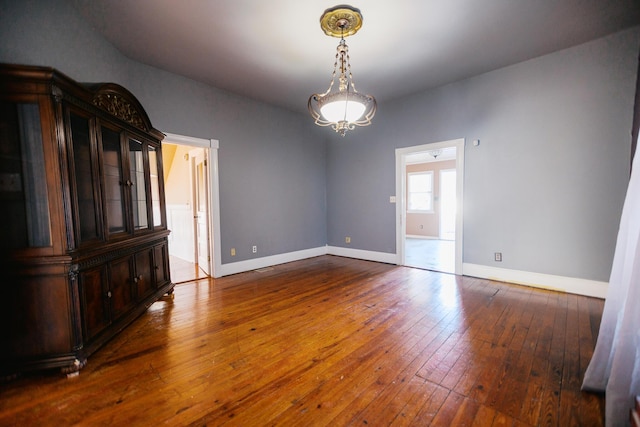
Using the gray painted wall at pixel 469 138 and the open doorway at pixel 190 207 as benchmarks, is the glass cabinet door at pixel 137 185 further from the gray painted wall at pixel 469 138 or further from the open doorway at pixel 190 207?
the open doorway at pixel 190 207

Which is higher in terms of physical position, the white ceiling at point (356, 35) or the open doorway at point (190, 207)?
the white ceiling at point (356, 35)

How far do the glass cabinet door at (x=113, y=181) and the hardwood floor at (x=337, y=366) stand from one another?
104cm

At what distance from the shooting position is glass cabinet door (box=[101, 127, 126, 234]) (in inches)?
89.4

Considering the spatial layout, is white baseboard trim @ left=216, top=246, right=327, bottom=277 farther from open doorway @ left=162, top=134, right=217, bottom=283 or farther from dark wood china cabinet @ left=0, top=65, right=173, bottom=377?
dark wood china cabinet @ left=0, top=65, right=173, bottom=377

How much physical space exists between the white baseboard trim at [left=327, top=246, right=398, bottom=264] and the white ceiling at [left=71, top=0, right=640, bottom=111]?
3.08m

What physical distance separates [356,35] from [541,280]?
3.91 meters

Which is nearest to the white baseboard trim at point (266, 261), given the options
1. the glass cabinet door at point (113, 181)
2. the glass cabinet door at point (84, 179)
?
the glass cabinet door at point (113, 181)

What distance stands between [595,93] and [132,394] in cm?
534

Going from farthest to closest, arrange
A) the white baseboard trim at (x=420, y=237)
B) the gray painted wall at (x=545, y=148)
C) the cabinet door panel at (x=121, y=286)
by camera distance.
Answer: the white baseboard trim at (x=420, y=237) → the gray painted wall at (x=545, y=148) → the cabinet door panel at (x=121, y=286)

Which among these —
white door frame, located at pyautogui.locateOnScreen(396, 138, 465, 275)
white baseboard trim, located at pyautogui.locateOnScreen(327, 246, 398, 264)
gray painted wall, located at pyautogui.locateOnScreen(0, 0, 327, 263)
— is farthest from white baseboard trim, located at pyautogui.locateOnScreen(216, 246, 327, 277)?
white door frame, located at pyautogui.locateOnScreen(396, 138, 465, 275)

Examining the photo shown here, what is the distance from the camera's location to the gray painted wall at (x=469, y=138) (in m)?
2.84

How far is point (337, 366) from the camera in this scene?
6.14 feet

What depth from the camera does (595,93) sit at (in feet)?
A: 9.95

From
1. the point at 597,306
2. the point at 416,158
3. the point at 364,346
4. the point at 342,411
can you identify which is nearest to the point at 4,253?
the point at 342,411
